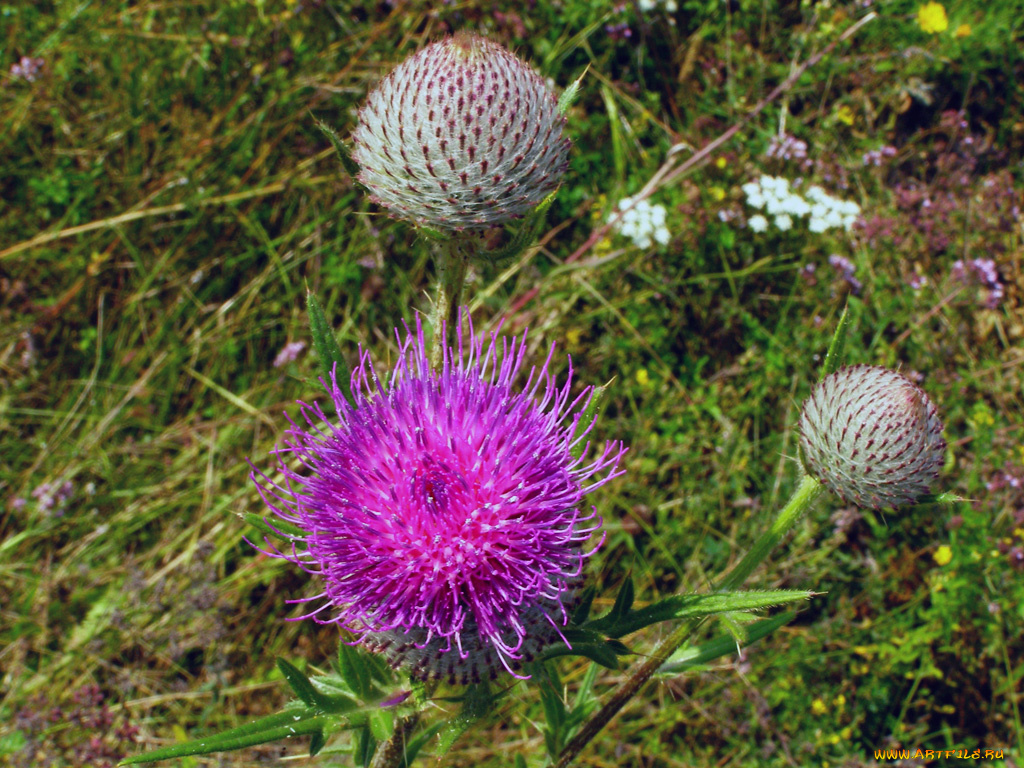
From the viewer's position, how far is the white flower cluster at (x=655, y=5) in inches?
210

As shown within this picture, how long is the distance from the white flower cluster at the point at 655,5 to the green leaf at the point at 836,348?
363 cm

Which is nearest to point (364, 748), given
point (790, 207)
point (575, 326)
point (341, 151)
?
point (341, 151)

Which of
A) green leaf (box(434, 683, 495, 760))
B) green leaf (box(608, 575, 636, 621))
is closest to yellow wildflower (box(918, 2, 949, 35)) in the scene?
green leaf (box(608, 575, 636, 621))

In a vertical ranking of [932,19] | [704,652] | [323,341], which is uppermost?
[932,19]

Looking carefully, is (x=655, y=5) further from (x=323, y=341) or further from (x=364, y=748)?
(x=364, y=748)

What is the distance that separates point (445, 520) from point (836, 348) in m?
1.58

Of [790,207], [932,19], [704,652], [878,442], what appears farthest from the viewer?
[932,19]

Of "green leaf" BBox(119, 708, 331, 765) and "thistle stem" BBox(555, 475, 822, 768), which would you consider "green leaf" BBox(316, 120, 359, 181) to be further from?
"thistle stem" BBox(555, 475, 822, 768)

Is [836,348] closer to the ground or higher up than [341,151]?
closer to the ground

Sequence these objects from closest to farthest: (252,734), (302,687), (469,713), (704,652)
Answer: (252,734) → (302,687) → (469,713) → (704,652)

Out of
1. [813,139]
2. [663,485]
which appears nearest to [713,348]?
[663,485]

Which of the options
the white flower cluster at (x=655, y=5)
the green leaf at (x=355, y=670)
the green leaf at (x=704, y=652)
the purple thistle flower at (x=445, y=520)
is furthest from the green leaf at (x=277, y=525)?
the white flower cluster at (x=655, y=5)

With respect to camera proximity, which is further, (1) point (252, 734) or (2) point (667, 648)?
(2) point (667, 648)

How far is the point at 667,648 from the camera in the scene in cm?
274
